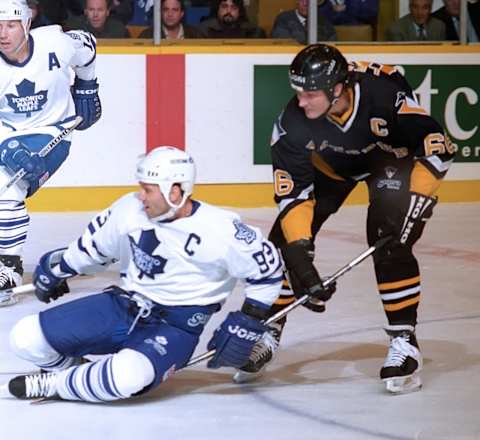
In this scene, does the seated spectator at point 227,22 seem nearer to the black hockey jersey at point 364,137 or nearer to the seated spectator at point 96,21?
the seated spectator at point 96,21

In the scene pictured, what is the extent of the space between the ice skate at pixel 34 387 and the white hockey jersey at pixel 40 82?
7.37 ft

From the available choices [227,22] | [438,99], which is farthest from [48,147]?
[438,99]

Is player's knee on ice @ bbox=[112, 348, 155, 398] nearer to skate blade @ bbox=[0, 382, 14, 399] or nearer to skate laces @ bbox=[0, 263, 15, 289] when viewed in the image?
skate blade @ bbox=[0, 382, 14, 399]

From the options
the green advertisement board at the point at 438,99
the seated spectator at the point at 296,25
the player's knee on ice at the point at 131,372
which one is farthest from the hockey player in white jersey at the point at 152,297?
the seated spectator at the point at 296,25

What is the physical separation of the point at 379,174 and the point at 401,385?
0.69 m

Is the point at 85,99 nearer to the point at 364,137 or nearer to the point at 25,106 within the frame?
the point at 25,106

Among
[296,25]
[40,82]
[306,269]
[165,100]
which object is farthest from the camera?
[296,25]

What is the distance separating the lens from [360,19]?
891 cm

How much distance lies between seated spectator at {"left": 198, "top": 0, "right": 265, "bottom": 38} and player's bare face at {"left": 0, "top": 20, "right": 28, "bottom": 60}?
2.52 meters

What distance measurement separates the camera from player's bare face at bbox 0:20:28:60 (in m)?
6.15

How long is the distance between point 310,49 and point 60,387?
49.1 inches

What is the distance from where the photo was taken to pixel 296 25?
876 centimetres

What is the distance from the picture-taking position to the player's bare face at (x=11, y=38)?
20.2 feet

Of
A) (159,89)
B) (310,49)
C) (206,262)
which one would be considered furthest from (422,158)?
(159,89)
